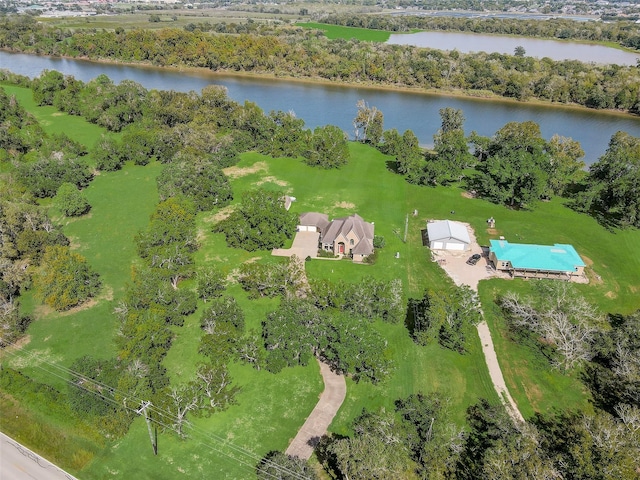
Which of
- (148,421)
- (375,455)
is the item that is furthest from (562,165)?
(148,421)

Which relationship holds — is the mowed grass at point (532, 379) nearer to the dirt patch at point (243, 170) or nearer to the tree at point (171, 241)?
the tree at point (171, 241)

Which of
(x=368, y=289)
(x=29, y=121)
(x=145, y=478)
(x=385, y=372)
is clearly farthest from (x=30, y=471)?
(x=29, y=121)

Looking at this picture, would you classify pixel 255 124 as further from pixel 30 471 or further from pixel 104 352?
pixel 30 471

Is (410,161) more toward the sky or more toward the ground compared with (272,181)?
more toward the sky

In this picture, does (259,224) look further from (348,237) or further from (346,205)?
(346,205)

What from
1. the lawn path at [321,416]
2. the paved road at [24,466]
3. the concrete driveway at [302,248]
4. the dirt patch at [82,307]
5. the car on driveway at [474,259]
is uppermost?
the concrete driveway at [302,248]

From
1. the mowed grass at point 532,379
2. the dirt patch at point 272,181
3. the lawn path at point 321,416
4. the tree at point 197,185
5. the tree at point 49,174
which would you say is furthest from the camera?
the dirt patch at point 272,181

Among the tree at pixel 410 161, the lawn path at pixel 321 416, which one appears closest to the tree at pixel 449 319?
the lawn path at pixel 321 416
